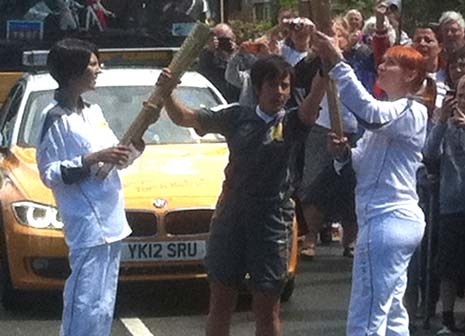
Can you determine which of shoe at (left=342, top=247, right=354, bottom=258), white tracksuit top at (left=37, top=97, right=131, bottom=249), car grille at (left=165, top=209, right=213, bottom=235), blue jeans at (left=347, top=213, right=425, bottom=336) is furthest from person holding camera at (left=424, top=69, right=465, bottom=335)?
shoe at (left=342, top=247, right=354, bottom=258)

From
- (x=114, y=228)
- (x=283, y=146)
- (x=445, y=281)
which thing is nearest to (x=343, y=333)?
(x=445, y=281)

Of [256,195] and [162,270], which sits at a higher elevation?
[256,195]

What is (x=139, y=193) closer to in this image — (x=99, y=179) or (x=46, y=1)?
(x=99, y=179)

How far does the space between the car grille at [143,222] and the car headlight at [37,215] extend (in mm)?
496

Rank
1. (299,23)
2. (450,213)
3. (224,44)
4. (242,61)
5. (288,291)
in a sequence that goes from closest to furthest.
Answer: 1. (299,23)
2. (450,213)
3. (288,291)
4. (242,61)
5. (224,44)

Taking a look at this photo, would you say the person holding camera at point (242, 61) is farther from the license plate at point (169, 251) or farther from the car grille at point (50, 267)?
the car grille at point (50, 267)

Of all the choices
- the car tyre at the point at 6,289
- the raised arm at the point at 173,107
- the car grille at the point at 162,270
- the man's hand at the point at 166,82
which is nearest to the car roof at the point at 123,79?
the car tyre at the point at 6,289

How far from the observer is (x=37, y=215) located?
1023cm

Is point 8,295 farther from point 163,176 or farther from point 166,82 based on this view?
point 166,82

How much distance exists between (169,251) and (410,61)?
11.2 feet

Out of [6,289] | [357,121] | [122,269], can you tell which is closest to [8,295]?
[6,289]

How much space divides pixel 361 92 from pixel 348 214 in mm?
5378

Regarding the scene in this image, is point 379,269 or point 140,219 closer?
point 379,269

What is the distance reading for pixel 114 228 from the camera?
717cm
